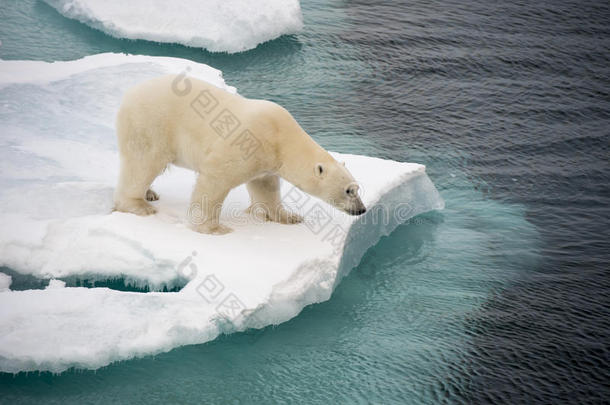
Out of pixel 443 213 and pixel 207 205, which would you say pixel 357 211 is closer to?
pixel 207 205

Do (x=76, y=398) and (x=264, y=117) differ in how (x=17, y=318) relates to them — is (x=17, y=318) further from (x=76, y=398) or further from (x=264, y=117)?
(x=264, y=117)

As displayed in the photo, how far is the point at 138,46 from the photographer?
32.3 ft

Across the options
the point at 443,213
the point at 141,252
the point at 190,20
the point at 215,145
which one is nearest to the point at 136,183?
the point at 141,252

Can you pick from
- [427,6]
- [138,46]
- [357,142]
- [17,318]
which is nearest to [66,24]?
[138,46]

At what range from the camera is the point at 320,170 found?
5.13m

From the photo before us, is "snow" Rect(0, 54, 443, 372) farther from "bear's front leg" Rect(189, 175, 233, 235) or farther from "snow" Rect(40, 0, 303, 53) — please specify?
"snow" Rect(40, 0, 303, 53)

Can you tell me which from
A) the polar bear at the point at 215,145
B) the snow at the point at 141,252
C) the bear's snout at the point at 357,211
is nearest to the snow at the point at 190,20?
the snow at the point at 141,252

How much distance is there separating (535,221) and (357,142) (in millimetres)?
2220

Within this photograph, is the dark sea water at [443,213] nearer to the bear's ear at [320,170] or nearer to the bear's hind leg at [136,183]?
the bear's ear at [320,170]

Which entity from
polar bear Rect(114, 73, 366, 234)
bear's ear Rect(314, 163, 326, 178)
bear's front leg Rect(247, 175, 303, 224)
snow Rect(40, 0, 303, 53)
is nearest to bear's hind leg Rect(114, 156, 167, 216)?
polar bear Rect(114, 73, 366, 234)

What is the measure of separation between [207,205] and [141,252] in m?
0.55

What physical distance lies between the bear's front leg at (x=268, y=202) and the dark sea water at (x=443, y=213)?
0.69 m

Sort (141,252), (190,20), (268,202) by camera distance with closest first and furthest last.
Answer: (141,252) → (268,202) → (190,20)

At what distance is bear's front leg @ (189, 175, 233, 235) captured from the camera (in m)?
5.10
